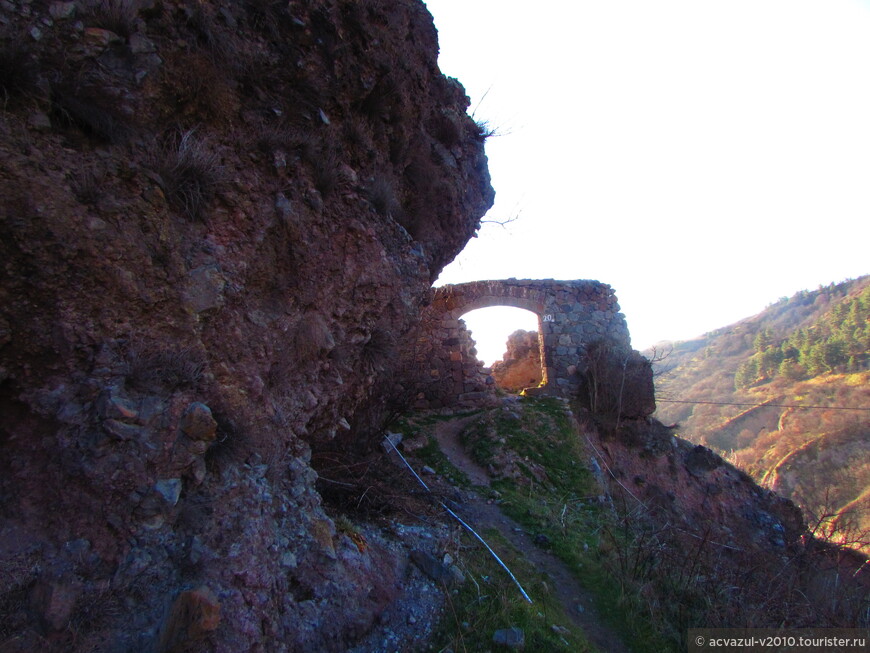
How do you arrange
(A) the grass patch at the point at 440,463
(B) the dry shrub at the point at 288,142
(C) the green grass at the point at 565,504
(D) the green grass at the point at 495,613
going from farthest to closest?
1. (A) the grass patch at the point at 440,463
2. (C) the green grass at the point at 565,504
3. (B) the dry shrub at the point at 288,142
4. (D) the green grass at the point at 495,613

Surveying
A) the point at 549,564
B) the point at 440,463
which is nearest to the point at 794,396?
the point at 440,463

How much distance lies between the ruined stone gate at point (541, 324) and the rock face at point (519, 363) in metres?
1.79

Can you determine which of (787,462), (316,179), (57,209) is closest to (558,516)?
(316,179)

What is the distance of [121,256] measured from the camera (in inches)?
92.8

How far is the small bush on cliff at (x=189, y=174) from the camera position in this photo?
2.66m

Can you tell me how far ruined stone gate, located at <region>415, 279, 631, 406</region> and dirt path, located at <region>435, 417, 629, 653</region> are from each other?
10.2ft

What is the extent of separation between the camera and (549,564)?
4398mm

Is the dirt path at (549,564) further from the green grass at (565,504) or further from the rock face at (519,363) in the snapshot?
the rock face at (519,363)

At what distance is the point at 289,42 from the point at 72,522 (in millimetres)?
3330

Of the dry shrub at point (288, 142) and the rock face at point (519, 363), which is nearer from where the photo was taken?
the dry shrub at point (288, 142)

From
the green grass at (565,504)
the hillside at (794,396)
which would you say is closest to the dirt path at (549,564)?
the green grass at (565,504)

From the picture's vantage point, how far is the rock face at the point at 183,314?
2027 millimetres

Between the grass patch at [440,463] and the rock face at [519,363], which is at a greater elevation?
the rock face at [519,363]

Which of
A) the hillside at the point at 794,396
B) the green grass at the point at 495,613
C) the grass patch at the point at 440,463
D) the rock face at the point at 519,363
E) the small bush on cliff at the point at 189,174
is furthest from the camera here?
the hillside at the point at 794,396
